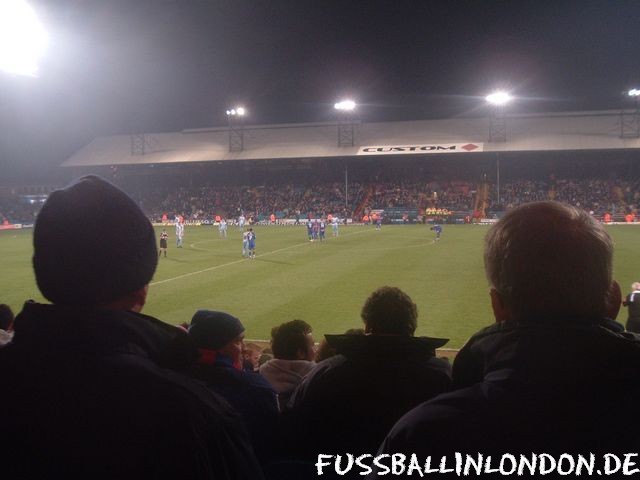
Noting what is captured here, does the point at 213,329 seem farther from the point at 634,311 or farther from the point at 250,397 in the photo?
the point at 634,311

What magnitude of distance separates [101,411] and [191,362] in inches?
12.8

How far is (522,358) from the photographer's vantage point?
1660mm

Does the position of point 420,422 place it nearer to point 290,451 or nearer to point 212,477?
point 212,477

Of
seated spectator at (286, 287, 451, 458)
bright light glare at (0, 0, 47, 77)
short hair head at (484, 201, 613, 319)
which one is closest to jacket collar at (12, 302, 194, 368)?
short hair head at (484, 201, 613, 319)

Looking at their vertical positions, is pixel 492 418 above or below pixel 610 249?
below

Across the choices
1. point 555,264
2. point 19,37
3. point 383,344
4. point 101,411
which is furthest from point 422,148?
point 101,411

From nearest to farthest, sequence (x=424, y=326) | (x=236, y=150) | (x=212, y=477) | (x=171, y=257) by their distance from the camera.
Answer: (x=212, y=477) → (x=424, y=326) → (x=171, y=257) → (x=236, y=150)

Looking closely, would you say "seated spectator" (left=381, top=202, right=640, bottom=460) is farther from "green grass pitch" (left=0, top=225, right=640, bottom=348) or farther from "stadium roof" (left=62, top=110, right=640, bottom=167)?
"stadium roof" (left=62, top=110, right=640, bottom=167)

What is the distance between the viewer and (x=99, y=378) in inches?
62.7

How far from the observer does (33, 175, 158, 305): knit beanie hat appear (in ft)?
5.81

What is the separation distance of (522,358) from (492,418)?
197 millimetres

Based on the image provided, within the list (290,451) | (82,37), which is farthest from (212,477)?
(82,37)

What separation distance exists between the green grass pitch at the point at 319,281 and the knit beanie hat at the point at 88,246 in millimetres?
11039

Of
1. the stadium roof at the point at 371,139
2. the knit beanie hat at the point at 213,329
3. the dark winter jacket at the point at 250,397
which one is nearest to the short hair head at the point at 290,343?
the knit beanie hat at the point at 213,329
